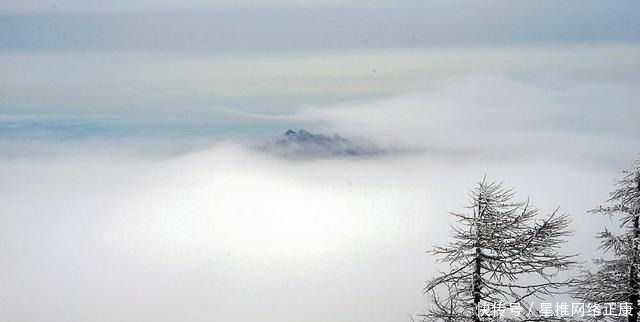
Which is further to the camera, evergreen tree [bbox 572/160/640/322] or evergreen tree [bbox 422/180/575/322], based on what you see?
evergreen tree [bbox 572/160/640/322]

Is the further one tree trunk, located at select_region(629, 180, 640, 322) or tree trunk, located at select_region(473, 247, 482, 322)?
tree trunk, located at select_region(629, 180, 640, 322)

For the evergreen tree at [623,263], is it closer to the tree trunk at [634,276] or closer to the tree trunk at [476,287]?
the tree trunk at [634,276]

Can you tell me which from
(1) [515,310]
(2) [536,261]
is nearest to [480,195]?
(2) [536,261]

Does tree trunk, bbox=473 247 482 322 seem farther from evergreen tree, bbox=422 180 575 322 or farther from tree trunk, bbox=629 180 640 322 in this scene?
tree trunk, bbox=629 180 640 322

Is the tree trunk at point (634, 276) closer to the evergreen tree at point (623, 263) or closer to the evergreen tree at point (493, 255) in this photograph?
the evergreen tree at point (623, 263)

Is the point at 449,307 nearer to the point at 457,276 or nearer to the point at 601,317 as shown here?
the point at 457,276

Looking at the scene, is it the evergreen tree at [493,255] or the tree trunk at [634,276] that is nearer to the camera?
the evergreen tree at [493,255]

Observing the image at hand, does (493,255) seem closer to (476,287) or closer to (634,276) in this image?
(476,287)

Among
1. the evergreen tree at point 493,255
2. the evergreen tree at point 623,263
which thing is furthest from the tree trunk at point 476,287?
the evergreen tree at point 623,263

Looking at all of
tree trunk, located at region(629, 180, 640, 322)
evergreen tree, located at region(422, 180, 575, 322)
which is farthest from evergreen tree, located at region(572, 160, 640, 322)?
evergreen tree, located at region(422, 180, 575, 322)

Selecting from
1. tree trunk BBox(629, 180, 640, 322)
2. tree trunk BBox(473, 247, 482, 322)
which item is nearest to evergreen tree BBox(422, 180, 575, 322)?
tree trunk BBox(473, 247, 482, 322)

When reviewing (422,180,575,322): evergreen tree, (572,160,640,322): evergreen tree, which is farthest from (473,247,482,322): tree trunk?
(572,160,640,322): evergreen tree

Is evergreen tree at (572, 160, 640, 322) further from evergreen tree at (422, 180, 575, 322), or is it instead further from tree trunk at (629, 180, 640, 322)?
evergreen tree at (422, 180, 575, 322)
